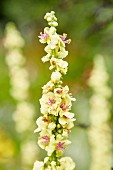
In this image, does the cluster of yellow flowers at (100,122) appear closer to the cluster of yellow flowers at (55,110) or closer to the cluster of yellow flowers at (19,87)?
the cluster of yellow flowers at (19,87)

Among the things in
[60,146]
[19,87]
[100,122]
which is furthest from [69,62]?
[60,146]

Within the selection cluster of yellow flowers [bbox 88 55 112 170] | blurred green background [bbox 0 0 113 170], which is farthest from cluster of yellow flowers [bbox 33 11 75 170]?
cluster of yellow flowers [bbox 88 55 112 170]

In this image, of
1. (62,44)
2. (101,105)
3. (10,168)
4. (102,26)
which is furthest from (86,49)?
(62,44)

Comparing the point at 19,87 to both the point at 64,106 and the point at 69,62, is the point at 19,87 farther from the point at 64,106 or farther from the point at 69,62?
the point at 69,62

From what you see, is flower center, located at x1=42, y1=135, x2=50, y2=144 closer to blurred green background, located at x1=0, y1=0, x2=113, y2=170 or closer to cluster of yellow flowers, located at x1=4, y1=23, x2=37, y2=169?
blurred green background, located at x1=0, y1=0, x2=113, y2=170

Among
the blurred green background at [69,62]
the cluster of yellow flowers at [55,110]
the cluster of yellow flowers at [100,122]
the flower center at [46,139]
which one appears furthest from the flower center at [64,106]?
the cluster of yellow flowers at [100,122]

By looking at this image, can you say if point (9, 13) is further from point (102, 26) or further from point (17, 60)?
point (102, 26)
